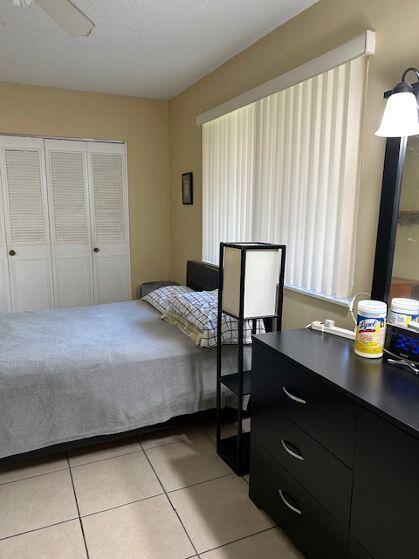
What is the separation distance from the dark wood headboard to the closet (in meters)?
0.97

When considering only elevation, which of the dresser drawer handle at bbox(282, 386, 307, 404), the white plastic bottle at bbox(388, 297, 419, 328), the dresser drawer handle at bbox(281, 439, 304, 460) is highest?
the white plastic bottle at bbox(388, 297, 419, 328)

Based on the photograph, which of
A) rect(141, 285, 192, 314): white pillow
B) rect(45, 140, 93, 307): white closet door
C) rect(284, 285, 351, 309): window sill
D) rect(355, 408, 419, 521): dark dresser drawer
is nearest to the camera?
rect(355, 408, 419, 521): dark dresser drawer

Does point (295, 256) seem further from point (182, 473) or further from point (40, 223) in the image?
point (40, 223)

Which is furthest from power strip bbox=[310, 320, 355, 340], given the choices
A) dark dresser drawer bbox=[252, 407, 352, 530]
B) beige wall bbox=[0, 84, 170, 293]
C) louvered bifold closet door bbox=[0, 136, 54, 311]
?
louvered bifold closet door bbox=[0, 136, 54, 311]

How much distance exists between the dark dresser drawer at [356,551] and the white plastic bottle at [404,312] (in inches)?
31.4

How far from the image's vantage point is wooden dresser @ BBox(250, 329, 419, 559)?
1.10m

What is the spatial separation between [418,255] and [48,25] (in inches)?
99.9

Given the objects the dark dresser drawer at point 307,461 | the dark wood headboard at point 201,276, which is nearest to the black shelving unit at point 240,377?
the dark dresser drawer at point 307,461

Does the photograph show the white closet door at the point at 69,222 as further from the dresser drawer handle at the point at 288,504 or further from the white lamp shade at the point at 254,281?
the dresser drawer handle at the point at 288,504

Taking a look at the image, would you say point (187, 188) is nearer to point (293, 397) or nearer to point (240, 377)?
point (240, 377)

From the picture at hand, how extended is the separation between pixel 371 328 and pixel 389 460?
528 mm

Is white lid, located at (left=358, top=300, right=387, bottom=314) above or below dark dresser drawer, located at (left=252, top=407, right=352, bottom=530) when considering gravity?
above

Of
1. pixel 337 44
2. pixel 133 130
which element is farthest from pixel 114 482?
pixel 133 130

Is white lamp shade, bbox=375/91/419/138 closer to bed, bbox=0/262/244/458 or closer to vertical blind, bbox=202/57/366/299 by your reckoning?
vertical blind, bbox=202/57/366/299
